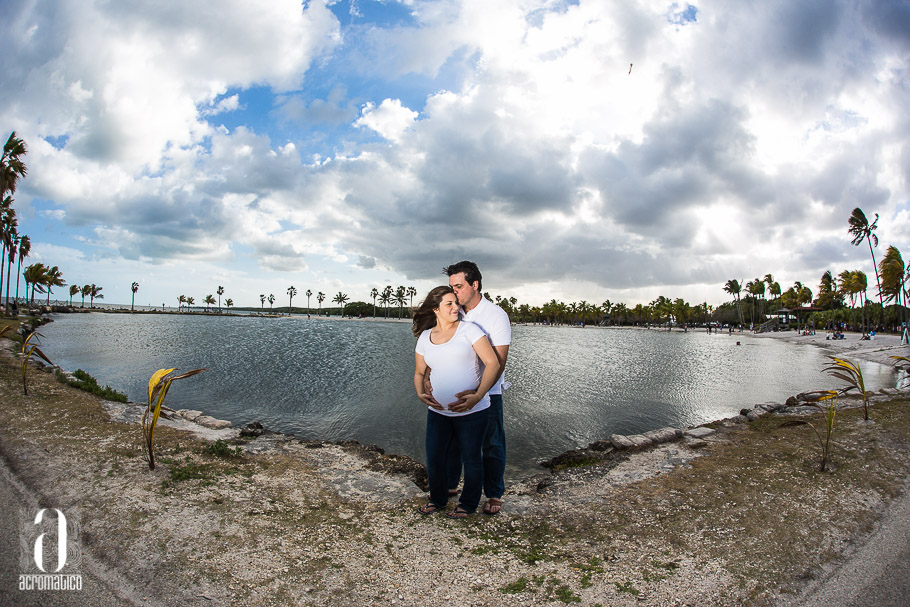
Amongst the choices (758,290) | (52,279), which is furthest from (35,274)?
(758,290)

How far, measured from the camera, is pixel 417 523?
4.32m

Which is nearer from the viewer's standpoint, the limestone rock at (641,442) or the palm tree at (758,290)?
the limestone rock at (641,442)

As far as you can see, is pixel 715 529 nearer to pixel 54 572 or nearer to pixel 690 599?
pixel 690 599

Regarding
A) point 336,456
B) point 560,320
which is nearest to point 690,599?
point 336,456

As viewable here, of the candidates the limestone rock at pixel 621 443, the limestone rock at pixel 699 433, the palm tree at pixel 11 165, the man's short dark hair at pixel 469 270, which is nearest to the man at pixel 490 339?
the man's short dark hair at pixel 469 270

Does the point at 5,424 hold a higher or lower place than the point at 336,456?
higher

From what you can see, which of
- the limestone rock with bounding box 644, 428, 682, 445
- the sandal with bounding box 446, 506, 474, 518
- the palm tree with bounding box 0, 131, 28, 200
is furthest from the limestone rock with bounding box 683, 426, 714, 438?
the palm tree with bounding box 0, 131, 28, 200

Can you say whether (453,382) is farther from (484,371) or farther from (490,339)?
(490,339)

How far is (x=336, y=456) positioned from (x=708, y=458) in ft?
20.7

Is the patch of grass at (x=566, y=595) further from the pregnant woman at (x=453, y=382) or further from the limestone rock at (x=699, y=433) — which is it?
the limestone rock at (x=699, y=433)

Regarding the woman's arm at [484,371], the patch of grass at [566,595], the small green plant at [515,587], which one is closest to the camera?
the patch of grass at [566,595]

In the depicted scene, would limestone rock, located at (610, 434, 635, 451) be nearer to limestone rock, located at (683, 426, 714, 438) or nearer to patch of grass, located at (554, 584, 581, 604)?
limestone rock, located at (683, 426, 714, 438)

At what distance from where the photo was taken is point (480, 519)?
4461 mm

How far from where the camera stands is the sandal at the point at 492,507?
15.0 feet
